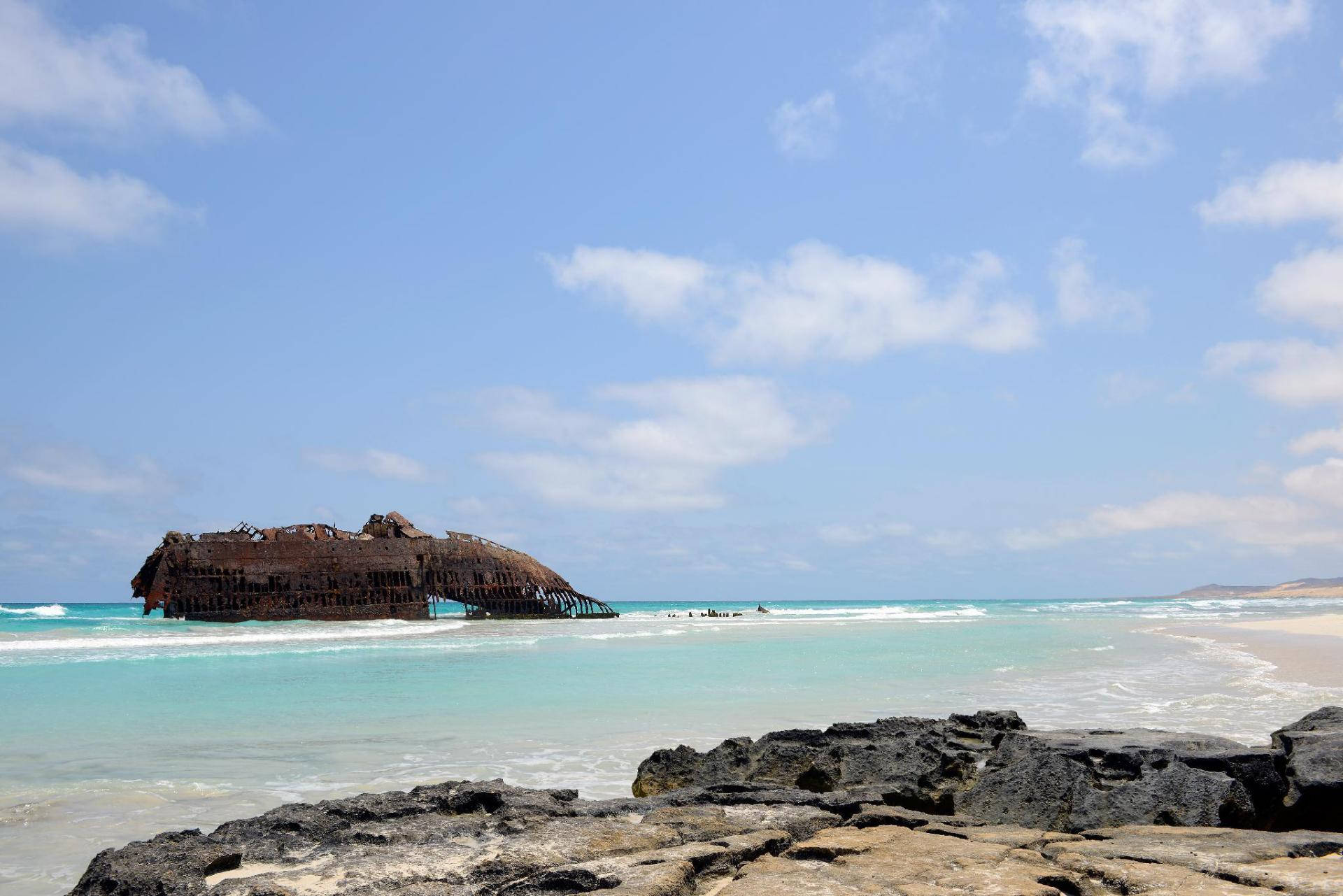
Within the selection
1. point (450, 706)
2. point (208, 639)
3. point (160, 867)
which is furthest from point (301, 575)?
point (160, 867)

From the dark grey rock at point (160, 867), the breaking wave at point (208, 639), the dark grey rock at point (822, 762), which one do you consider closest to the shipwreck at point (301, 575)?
the breaking wave at point (208, 639)

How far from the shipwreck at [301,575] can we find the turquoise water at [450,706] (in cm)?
1074

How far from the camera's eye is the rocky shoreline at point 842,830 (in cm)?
330

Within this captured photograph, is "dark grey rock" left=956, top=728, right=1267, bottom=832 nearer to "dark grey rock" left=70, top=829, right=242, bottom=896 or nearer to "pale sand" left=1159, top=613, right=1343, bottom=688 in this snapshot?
"dark grey rock" left=70, top=829, right=242, bottom=896

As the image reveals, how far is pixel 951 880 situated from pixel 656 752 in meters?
2.81

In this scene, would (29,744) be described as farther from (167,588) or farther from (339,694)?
(167,588)

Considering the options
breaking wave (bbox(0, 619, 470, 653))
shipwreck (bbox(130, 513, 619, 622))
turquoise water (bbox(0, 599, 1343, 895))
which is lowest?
turquoise water (bbox(0, 599, 1343, 895))

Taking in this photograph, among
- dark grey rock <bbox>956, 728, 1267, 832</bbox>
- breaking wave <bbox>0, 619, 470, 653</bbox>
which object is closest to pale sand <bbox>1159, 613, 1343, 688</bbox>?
dark grey rock <bbox>956, 728, 1267, 832</bbox>

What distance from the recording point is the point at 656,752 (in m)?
5.74

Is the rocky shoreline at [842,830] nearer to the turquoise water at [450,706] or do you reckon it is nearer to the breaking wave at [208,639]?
the turquoise water at [450,706]

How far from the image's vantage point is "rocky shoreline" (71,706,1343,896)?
330 cm

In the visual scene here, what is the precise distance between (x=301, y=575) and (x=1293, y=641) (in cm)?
2980

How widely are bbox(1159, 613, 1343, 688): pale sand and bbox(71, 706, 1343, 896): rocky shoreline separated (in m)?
8.61

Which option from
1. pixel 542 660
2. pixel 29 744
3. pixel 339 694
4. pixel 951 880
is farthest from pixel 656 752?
pixel 542 660
